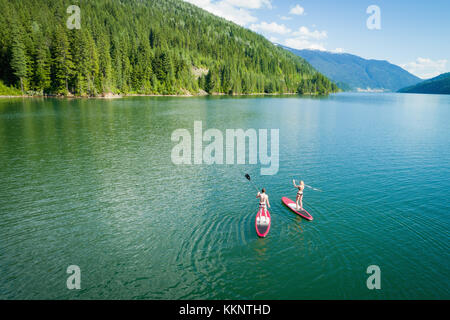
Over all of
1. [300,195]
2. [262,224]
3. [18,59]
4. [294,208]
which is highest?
[18,59]

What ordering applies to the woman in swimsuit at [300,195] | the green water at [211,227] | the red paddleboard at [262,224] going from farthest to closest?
1. the woman in swimsuit at [300,195]
2. the red paddleboard at [262,224]
3. the green water at [211,227]

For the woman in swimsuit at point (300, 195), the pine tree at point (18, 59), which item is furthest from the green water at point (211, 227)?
the pine tree at point (18, 59)

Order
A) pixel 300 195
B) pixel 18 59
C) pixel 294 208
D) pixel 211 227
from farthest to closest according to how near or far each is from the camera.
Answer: pixel 18 59, pixel 300 195, pixel 294 208, pixel 211 227

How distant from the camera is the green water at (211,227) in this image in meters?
14.4

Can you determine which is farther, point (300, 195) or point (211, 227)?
point (300, 195)

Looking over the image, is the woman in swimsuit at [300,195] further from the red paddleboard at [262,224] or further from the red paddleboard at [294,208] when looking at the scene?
the red paddleboard at [262,224]

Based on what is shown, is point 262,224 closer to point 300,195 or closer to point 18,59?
point 300,195

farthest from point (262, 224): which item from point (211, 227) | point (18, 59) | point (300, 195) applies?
point (18, 59)

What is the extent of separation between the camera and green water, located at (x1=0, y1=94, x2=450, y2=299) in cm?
1445

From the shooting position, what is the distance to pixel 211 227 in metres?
20.2

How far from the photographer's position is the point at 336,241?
18672mm

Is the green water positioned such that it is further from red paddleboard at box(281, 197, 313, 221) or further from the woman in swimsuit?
the woman in swimsuit

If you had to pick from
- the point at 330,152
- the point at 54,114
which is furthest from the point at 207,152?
the point at 54,114

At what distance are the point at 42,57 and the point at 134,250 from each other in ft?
Result: 436
